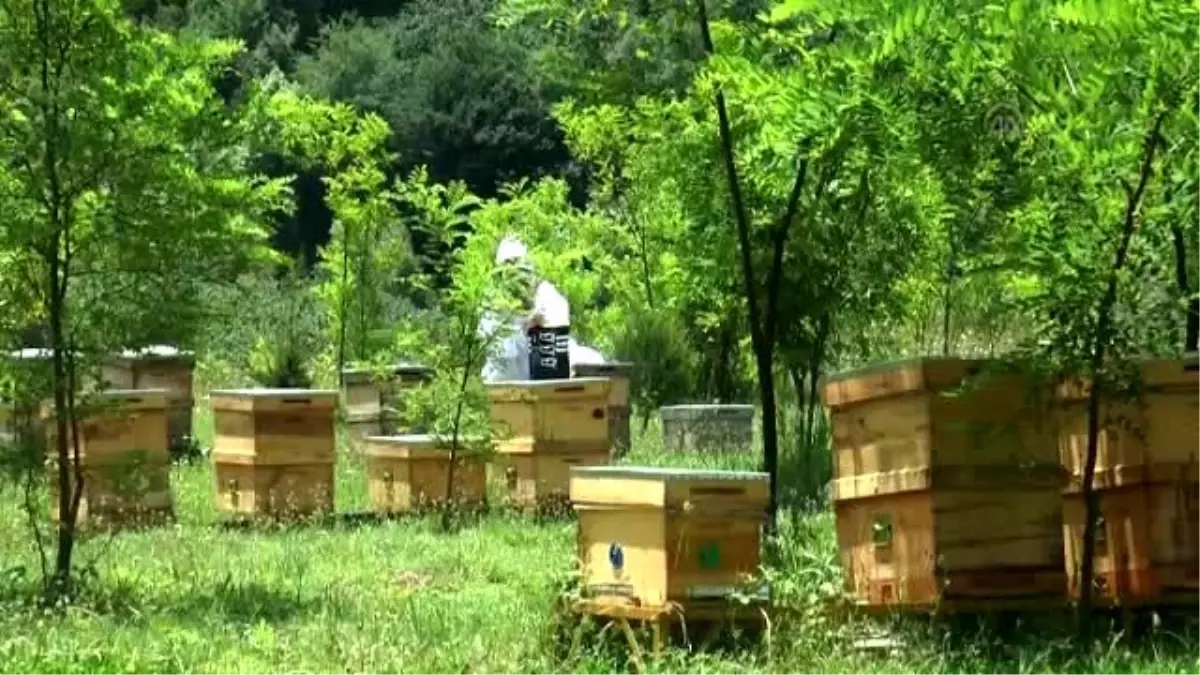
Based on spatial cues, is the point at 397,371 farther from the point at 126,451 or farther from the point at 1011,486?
the point at 1011,486

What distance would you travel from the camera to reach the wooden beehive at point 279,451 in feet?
37.7

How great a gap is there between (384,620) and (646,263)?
44.6 ft

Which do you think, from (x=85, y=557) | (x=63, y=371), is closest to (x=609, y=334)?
(x=85, y=557)

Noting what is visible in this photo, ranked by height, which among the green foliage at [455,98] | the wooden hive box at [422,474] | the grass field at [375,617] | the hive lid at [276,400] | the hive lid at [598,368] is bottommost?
the grass field at [375,617]

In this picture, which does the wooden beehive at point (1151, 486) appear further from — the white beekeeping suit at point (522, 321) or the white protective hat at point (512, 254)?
the white beekeeping suit at point (522, 321)

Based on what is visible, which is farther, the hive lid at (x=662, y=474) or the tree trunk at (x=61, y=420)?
the tree trunk at (x=61, y=420)

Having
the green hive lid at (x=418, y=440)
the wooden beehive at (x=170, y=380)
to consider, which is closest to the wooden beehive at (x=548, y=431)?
the green hive lid at (x=418, y=440)

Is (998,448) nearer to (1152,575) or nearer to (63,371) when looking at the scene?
(1152,575)

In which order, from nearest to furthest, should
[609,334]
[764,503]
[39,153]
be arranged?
[764,503] → [39,153] → [609,334]

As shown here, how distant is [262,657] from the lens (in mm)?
6375

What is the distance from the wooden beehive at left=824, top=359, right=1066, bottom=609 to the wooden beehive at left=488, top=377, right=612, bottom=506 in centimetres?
510

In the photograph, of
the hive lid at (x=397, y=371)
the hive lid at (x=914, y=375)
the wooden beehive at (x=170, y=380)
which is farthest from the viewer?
the wooden beehive at (x=170, y=380)

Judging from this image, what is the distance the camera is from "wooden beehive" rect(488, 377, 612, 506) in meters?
11.8

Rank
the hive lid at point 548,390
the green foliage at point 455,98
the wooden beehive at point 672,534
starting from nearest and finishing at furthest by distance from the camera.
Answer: the wooden beehive at point 672,534 < the hive lid at point 548,390 < the green foliage at point 455,98
